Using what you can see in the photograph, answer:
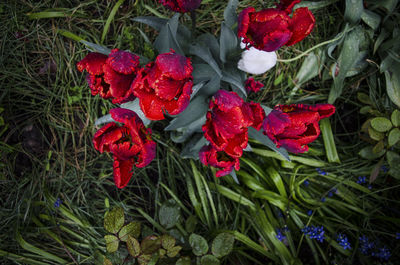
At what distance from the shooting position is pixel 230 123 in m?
0.78

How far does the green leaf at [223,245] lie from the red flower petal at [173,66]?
0.74 metres

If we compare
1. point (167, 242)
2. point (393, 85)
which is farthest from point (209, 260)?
point (393, 85)

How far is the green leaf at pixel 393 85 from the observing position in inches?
53.2

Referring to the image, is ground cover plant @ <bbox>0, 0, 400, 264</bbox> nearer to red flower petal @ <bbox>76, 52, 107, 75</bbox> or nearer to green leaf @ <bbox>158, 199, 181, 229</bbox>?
green leaf @ <bbox>158, 199, 181, 229</bbox>

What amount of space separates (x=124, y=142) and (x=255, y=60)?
61 cm

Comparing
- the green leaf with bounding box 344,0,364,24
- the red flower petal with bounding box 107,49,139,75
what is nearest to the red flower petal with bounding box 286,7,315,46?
the red flower petal with bounding box 107,49,139,75

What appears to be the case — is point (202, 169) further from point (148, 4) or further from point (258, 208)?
point (148, 4)

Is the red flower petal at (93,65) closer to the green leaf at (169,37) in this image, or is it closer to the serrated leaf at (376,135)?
the green leaf at (169,37)

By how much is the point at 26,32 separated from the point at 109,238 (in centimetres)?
114

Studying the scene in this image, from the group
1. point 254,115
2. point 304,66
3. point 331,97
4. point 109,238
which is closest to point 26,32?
point 109,238

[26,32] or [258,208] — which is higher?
[26,32]

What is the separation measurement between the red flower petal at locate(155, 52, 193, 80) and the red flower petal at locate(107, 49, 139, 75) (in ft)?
0.30

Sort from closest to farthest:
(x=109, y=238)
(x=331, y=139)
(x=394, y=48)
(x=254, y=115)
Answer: (x=254, y=115) < (x=109, y=238) < (x=394, y=48) < (x=331, y=139)

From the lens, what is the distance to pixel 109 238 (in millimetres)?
1116
